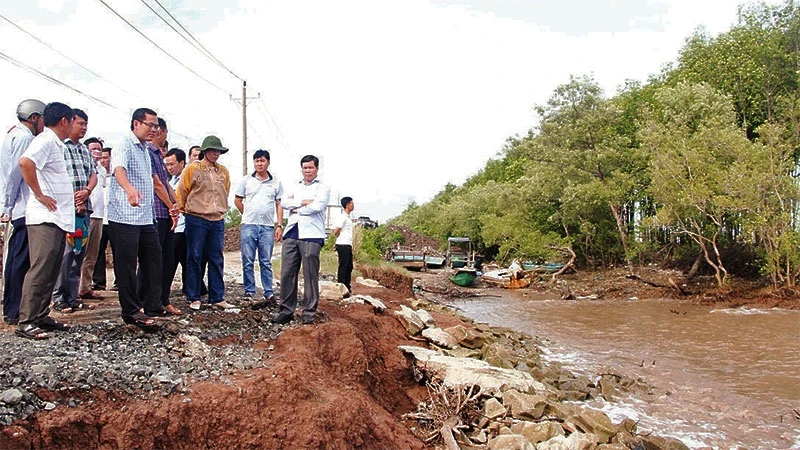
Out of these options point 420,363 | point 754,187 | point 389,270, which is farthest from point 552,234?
point 420,363

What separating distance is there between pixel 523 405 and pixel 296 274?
2555mm

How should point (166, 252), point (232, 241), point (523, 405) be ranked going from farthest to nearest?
point (232, 241) < point (166, 252) < point (523, 405)

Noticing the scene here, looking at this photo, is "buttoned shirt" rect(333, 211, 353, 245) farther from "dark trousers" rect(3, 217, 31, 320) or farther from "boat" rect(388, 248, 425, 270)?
"boat" rect(388, 248, 425, 270)

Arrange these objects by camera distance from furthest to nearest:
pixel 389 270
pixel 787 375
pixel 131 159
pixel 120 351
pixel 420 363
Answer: pixel 389 270 → pixel 787 375 → pixel 420 363 → pixel 131 159 → pixel 120 351

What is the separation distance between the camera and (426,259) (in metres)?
28.9

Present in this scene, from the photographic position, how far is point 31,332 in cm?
409

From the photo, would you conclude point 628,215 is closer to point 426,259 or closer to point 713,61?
point 713,61

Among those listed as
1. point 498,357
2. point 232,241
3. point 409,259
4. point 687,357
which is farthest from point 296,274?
point 409,259

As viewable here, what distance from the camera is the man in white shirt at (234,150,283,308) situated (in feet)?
23.0

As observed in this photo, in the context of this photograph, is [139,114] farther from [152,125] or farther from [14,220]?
[14,220]

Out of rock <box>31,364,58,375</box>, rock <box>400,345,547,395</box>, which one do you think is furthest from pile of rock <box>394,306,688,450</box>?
rock <box>31,364,58,375</box>

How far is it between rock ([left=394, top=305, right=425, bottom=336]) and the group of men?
6.39 feet

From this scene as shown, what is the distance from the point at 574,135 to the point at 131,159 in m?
20.2

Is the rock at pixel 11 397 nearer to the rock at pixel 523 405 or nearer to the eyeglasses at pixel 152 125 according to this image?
the eyeglasses at pixel 152 125
